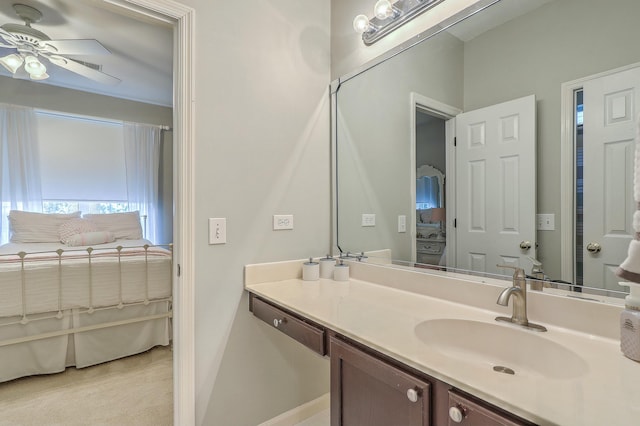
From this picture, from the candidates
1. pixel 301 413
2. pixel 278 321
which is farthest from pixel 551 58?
pixel 301 413

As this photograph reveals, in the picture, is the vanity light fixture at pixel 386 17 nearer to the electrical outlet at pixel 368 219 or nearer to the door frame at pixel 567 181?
the door frame at pixel 567 181

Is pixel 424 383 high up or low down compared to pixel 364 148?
down

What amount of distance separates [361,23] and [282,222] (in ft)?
3.66

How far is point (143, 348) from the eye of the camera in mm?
2627

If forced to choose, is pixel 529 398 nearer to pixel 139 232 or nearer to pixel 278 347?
pixel 278 347

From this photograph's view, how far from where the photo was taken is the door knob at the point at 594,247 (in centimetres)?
100

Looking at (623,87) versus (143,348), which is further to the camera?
(143,348)

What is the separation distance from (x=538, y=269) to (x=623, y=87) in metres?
0.61

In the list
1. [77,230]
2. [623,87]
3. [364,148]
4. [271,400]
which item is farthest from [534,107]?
[77,230]

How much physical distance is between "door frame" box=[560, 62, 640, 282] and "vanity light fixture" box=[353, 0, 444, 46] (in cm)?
70

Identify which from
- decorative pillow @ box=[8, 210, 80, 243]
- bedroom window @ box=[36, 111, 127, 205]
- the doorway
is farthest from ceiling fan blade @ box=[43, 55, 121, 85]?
the doorway

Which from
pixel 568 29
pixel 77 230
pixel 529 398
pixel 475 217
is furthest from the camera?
pixel 77 230

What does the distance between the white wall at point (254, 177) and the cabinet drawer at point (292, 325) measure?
154 millimetres

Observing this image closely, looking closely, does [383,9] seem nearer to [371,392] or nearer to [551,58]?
[551,58]
